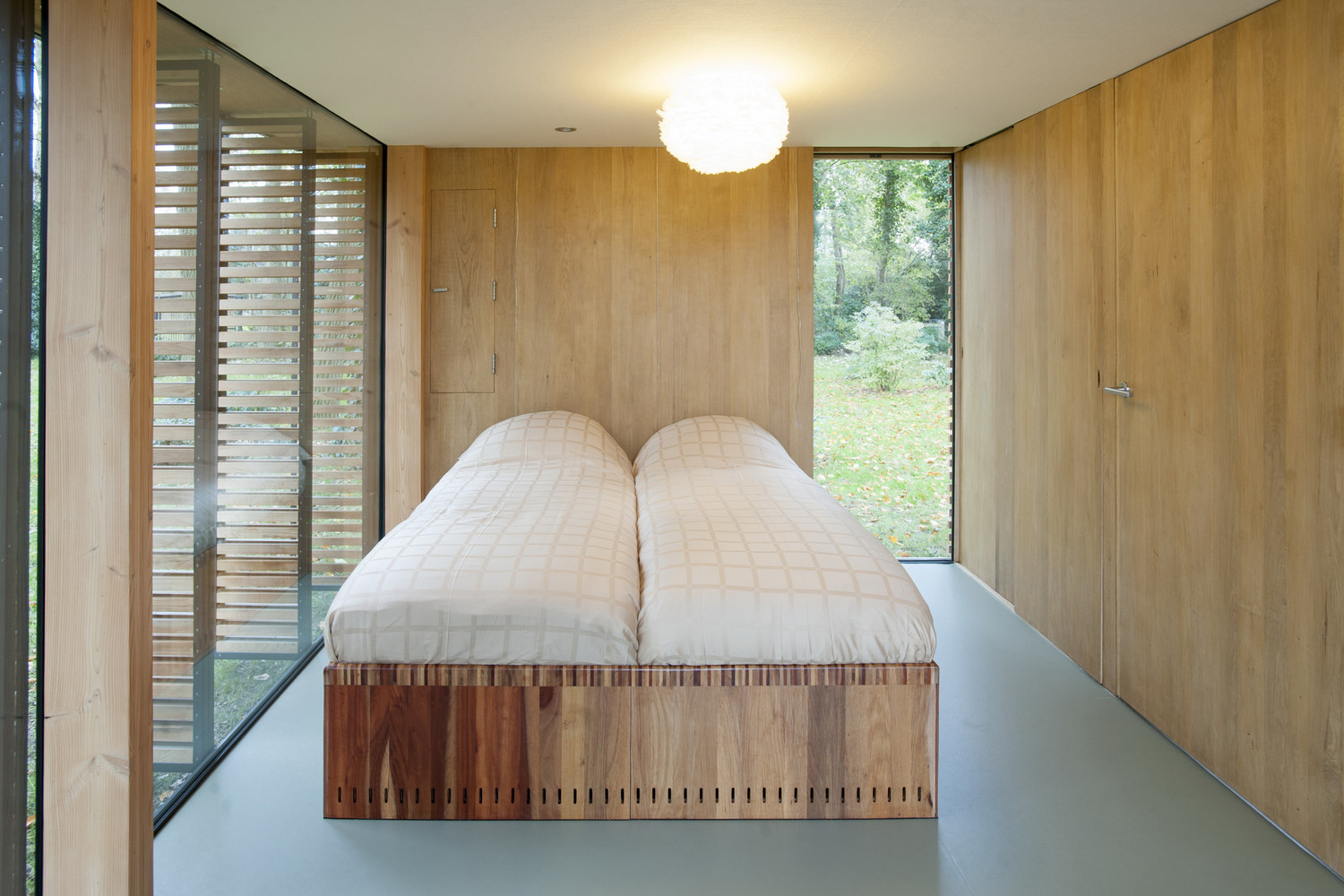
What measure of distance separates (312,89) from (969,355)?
122 inches

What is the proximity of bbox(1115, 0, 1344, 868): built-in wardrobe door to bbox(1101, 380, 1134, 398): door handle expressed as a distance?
0.02 meters

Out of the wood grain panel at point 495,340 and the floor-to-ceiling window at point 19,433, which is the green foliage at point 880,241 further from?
the floor-to-ceiling window at point 19,433

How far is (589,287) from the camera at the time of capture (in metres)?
4.38

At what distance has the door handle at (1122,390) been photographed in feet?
9.55

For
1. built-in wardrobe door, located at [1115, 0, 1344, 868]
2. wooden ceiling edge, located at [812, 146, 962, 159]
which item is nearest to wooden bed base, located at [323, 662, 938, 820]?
built-in wardrobe door, located at [1115, 0, 1344, 868]

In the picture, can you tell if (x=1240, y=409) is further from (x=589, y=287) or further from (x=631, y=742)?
(x=589, y=287)

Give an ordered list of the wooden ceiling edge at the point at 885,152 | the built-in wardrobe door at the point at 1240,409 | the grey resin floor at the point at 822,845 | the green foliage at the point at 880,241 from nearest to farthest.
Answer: the grey resin floor at the point at 822,845, the built-in wardrobe door at the point at 1240,409, the wooden ceiling edge at the point at 885,152, the green foliage at the point at 880,241

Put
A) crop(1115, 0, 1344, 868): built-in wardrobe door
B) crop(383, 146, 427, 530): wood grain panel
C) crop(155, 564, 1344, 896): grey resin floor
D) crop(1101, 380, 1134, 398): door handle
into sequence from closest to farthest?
crop(155, 564, 1344, 896): grey resin floor
crop(1115, 0, 1344, 868): built-in wardrobe door
crop(1101, 380, 1134, 398): door handle
crop(383, 146, 427, 530): wood grain panel

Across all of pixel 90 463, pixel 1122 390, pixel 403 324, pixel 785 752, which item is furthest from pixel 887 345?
pixel 90 463

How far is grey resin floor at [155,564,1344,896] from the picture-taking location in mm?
1936

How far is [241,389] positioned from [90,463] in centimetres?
104

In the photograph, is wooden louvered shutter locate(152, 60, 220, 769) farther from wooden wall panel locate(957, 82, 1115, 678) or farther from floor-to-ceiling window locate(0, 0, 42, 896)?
wooden wall panel locate(957, 82, 1115, 678)

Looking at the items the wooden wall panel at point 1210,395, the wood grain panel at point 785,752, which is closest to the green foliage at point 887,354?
the wooden wall panel at point 1210,395

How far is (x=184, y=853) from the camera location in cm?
204
